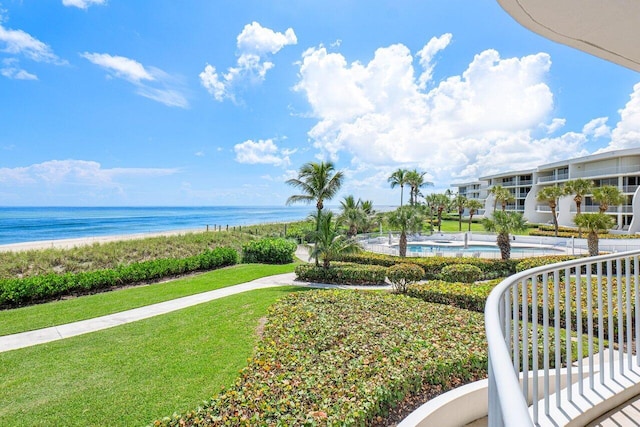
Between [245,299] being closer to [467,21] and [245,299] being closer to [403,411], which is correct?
[403,411]

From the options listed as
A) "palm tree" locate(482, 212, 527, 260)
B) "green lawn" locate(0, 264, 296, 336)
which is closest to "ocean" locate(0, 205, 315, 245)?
"green lawn" locate(0, 264, 296, 336)

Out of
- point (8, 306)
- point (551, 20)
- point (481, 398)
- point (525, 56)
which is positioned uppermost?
point (525, 56)

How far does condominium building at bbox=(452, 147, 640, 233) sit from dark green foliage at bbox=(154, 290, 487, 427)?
1335 inches

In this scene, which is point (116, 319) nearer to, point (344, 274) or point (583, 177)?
point (344, 274)

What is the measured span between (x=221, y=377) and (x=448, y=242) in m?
28.3

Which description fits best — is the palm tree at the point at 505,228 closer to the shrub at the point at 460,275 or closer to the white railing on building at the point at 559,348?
the shrub at the point at 460,275

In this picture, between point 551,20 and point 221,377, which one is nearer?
point 551,20

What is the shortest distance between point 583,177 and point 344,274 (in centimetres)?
3500

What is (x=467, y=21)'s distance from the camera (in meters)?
6.70

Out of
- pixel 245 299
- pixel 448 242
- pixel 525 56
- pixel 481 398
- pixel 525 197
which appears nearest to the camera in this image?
pixel 481 398

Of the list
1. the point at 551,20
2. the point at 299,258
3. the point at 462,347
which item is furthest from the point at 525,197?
the point at 551,20

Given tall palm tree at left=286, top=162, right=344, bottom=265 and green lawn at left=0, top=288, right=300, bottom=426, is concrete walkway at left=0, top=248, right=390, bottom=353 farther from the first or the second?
tall palm tree at left=286, top=162, right=344, bottom=265

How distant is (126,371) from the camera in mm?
6016

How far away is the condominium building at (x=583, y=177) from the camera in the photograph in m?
32.0
